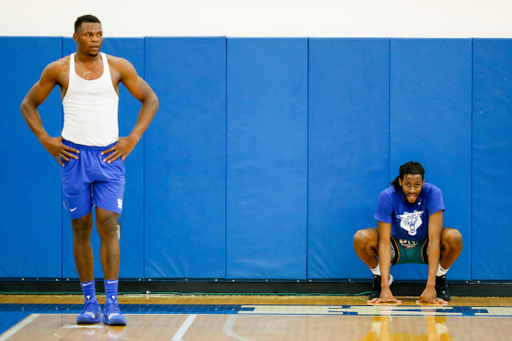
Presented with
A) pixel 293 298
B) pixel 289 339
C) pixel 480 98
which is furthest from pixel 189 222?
pixel 480 98

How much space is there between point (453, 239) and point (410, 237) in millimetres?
295

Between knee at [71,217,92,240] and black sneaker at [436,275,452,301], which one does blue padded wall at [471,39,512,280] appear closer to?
black sneaker at [436,275,452,301]

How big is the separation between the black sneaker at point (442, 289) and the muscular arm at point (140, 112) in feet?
7.72

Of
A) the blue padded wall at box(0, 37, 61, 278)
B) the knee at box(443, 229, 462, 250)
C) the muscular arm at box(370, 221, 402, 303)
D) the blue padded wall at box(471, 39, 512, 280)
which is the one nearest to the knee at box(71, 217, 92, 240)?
the blue padded wall at box(0, 37, 61, 278)

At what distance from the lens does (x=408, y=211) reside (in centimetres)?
432

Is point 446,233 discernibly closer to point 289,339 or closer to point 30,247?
point 289,339

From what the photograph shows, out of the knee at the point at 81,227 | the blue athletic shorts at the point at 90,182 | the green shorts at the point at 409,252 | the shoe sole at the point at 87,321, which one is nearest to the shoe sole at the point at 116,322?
the shoe sole at the point at 87,321

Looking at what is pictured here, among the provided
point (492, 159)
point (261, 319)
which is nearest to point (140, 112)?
point (261, 319)

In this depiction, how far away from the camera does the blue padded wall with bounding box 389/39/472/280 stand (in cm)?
455

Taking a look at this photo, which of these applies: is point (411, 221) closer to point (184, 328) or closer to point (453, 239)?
point (453, 239)

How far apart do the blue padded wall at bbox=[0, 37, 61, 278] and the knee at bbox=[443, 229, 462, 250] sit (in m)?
2.81

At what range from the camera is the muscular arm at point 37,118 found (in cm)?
341

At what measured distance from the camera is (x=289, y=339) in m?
3.30

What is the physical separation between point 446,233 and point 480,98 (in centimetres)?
106
